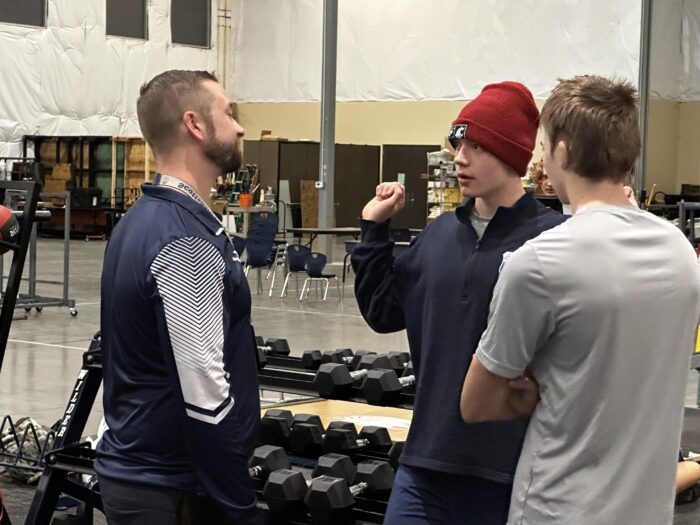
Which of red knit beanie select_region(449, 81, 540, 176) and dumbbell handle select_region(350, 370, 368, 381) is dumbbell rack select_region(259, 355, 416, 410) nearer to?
dumbbell handle select_region(350, 370, 368, 381)

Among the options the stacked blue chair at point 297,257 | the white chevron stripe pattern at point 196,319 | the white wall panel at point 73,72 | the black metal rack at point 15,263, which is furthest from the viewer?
the white wall panel at point 73,72

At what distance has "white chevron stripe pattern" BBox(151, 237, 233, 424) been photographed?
2.19m

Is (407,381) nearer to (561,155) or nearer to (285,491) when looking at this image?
(285,491)

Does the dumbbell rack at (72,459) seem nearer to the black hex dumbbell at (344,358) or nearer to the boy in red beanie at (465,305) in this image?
the black hex dumbbell at (344,358)

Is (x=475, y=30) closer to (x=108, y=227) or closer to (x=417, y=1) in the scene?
(x=417, y=1)

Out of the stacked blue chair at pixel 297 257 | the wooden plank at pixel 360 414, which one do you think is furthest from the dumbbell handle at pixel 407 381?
the stacked blue chair at pixel 297 257

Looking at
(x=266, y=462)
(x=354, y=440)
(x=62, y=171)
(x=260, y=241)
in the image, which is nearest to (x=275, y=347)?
(x=354, y=440)

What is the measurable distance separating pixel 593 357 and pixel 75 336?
9.24 metres

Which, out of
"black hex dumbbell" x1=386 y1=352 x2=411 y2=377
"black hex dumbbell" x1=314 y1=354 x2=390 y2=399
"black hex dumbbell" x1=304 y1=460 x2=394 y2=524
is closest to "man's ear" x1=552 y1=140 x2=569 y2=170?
"black hex dumbbell" x1=304 y1=460 x2=394 y2=524

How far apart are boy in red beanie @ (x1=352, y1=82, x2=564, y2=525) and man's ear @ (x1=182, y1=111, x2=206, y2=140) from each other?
0.52 meters

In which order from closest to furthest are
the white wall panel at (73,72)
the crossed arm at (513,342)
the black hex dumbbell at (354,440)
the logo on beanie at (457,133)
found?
the crossed arm at (513,342)
the logo on beanie at (457,133)
the black hex dumbbell at (354,440)
the white wall panel at (73,72)

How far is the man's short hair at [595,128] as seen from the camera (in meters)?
1.78

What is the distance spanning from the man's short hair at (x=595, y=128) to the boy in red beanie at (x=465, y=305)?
1.82 feet

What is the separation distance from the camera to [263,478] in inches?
133
